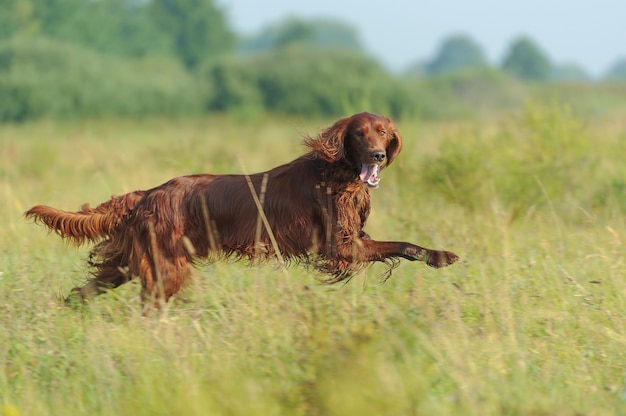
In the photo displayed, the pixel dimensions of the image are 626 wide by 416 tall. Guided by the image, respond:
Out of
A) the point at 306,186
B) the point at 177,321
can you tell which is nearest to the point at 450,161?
Result: the point at 306,186

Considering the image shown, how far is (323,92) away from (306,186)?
84.0ft

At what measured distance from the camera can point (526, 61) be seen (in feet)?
261

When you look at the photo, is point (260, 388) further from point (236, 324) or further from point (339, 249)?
point (339, 249)

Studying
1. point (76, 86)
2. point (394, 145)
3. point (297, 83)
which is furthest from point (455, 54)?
point (394, 145)

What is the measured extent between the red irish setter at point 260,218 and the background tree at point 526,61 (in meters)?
75.5

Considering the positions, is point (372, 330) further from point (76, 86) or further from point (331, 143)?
point (76, 86)

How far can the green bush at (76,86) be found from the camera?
24750 mm

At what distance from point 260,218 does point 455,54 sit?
130 m

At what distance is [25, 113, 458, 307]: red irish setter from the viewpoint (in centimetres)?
490

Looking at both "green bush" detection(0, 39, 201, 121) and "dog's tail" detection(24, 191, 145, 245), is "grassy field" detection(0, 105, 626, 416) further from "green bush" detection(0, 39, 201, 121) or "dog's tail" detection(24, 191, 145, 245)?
"green bush" detection(0, 39, 201, 121)

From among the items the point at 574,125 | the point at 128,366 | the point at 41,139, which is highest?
the point at 41,139

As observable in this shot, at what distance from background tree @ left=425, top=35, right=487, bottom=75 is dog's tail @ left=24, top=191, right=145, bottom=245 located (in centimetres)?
12557

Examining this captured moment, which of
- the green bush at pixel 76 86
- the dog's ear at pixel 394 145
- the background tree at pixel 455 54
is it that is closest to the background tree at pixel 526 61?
the background tree at pixel 455 54

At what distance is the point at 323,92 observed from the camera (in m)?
30.3
